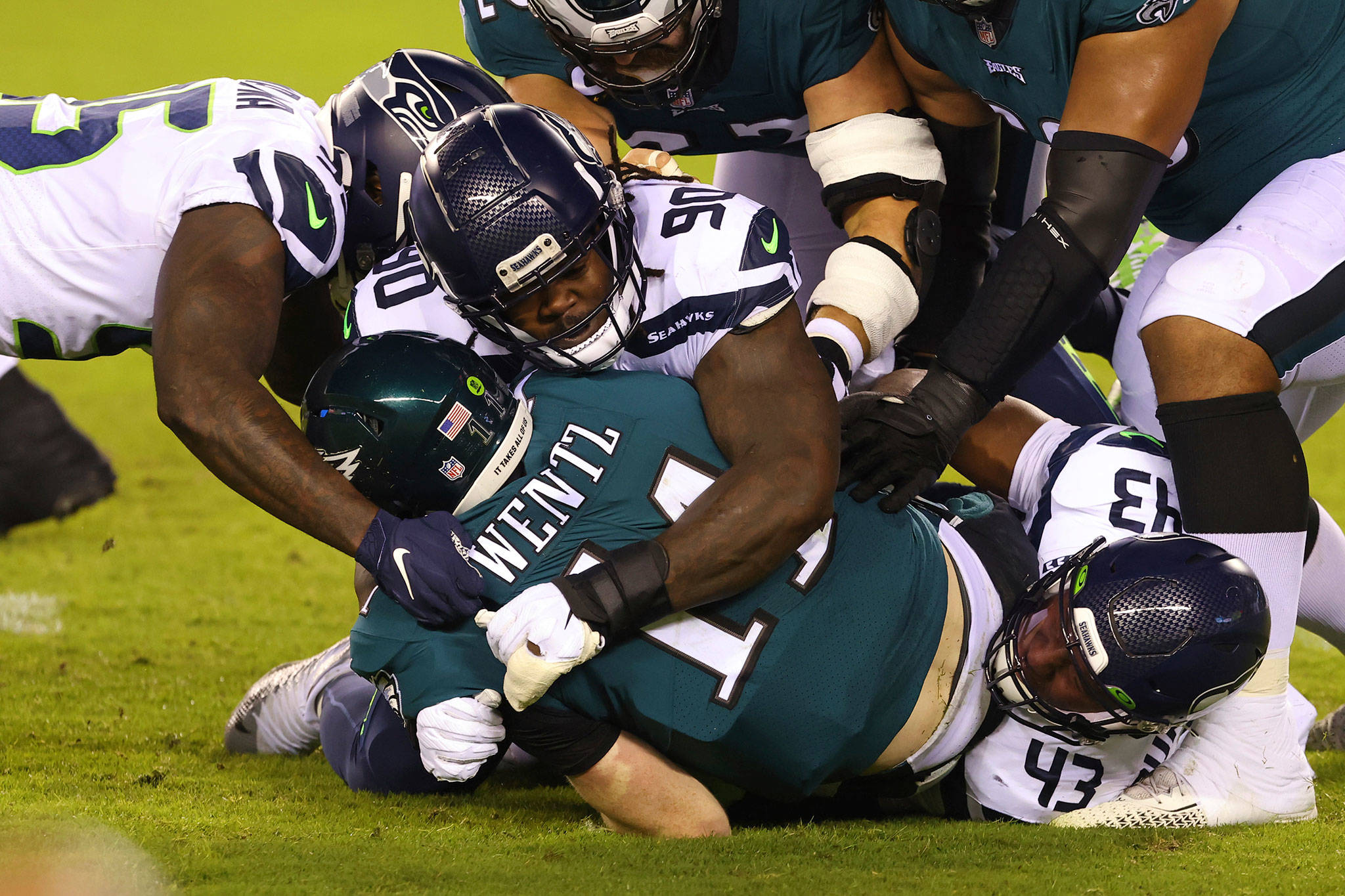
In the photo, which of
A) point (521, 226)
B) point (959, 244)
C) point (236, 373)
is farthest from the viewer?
point (959, 244)

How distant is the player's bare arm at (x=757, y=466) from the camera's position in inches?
83.4

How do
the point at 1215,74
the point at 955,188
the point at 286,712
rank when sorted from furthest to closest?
the point at 955,188, the point at 286,712, the point at 1215,74

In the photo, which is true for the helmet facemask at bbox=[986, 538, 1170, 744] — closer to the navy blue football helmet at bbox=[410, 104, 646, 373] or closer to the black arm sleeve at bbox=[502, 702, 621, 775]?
the black arm sleeve at bbox=[502, 702, 621, 775]

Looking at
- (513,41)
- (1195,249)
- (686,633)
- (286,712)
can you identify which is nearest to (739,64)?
(513,41)

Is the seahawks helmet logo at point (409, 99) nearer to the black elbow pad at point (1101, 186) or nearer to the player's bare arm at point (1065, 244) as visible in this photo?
the player's bare arm at point (1065, 244)

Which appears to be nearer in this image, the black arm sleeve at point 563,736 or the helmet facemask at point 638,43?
the black arm sleeve at point 563,736

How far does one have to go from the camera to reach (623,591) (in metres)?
2.07

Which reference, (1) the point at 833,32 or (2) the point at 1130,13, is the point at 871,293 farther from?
(2) the point at 1130,13

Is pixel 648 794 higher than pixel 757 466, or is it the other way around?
pixel 757 466

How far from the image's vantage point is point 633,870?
2018 mm

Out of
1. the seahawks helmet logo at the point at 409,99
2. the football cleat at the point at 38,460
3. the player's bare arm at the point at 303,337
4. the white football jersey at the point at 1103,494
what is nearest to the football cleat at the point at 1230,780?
the white football jersey at the point at 1103,494

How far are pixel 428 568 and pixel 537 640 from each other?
0.22 meters

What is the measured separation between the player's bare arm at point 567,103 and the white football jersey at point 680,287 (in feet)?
2.13

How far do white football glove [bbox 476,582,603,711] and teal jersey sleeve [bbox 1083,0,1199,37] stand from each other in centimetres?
149
